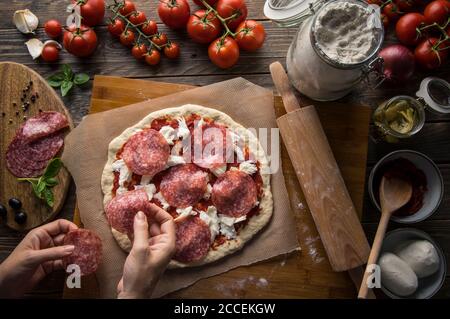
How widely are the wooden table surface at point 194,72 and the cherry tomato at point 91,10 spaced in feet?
0.26

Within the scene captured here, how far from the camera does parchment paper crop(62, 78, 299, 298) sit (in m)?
2.36

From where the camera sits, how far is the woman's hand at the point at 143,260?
1939mm

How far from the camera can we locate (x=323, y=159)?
232 centimetres

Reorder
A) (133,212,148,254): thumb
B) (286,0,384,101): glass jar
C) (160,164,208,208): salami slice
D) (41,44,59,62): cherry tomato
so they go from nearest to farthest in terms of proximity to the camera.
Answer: (133,212,148,254): thumb
(286,0,384,101): glass jar
(160,164,208,208): salami slice
(41,44,59,62): cherry tomato

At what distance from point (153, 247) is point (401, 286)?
134cm

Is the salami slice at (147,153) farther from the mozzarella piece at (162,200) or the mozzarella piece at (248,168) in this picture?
the mozzarella piece at (248,168)

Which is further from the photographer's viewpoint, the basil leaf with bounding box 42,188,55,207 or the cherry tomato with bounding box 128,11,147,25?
the cherry tomato with bounding box 128,11,147,25

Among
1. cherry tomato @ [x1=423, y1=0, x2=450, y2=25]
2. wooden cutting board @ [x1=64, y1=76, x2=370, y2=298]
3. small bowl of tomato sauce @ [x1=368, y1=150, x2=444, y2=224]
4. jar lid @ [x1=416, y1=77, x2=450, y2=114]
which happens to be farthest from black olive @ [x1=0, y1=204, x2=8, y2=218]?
cherry tomato @ [x1=423, y1=0, x2=450, y2=25]

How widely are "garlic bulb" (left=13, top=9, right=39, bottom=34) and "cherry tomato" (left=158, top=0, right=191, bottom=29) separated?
81 cm

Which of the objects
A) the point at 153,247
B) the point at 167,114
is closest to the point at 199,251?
the point at 153,247

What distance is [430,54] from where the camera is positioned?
8.00ft

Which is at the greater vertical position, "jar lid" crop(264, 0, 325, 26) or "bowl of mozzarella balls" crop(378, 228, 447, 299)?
"jar lid" crop(264, 0, 325, 26)

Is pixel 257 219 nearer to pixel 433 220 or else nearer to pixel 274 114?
pixel 274 114

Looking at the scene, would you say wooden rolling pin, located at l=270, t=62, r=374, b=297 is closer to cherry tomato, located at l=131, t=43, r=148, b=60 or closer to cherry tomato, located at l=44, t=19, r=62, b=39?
cherry tomato, located at l=131, t=43, r=148, b=60
